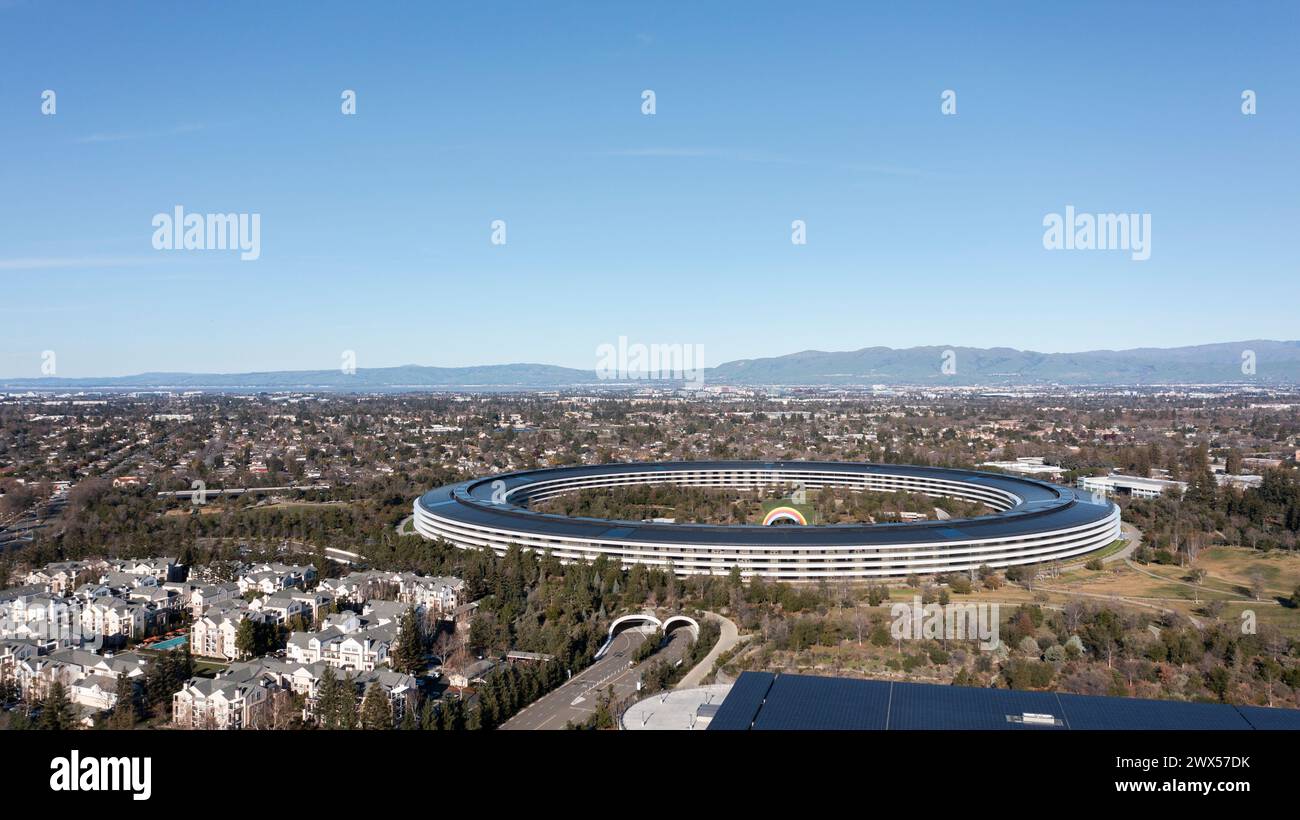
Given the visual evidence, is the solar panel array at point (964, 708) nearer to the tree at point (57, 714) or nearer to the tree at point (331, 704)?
the tree at point (331, 704)

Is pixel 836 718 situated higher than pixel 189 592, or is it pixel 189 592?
pixel 836 718

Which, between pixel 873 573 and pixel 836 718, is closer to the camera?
pixel 836 718

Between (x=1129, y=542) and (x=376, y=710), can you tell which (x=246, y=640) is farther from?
(x=1129, y=542)

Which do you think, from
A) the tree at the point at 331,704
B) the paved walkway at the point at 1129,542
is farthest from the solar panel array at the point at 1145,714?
the paved walkway at the point at 1129,542
